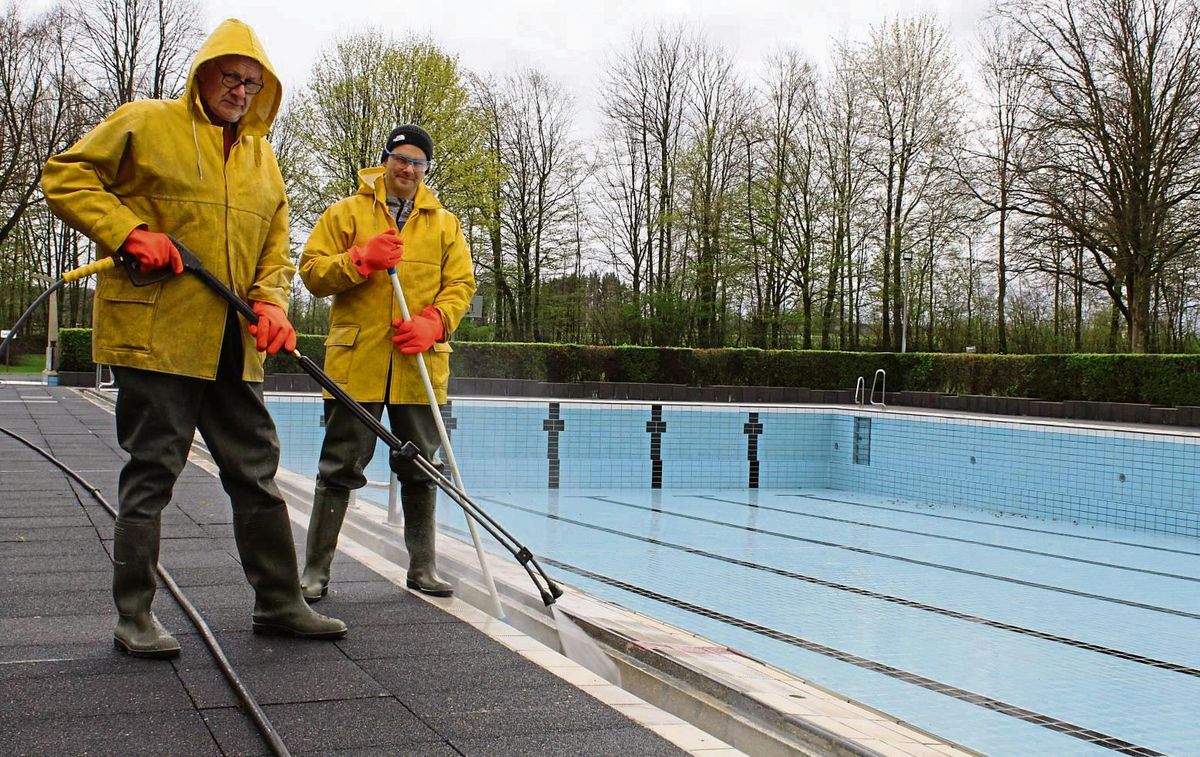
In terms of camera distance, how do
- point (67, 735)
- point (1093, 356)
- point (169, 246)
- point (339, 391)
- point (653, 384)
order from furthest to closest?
1. point (653, 384)
2. point (1093, 356)
3. point (339, 391)
4. point (169, 246)
5. point (67, 735)

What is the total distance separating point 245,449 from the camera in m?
2.64

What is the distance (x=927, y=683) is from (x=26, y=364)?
98.3ft

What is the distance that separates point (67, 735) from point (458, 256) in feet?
6.79

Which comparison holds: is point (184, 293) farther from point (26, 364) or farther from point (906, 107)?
point (26, 364)

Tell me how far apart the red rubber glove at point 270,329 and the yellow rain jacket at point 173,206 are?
0.04 metres

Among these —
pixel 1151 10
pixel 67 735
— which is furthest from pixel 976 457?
pixel 1151 10

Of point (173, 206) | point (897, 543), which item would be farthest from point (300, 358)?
point (897, 543)

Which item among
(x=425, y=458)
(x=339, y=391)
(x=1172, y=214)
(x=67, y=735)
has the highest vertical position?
(x=1172, y=214)

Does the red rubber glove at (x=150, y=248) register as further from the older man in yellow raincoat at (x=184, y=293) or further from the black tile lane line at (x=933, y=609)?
the black tile lane line at (x=933, y=609)

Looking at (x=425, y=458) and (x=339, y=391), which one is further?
(x=425, y=458)

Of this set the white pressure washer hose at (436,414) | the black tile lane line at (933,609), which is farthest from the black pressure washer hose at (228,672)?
the black tile lane line at (933,609)

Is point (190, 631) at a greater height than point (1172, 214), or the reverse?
point (1172, 214)

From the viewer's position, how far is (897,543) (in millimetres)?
7539

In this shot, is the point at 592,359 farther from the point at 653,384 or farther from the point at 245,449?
the point at 245,449
